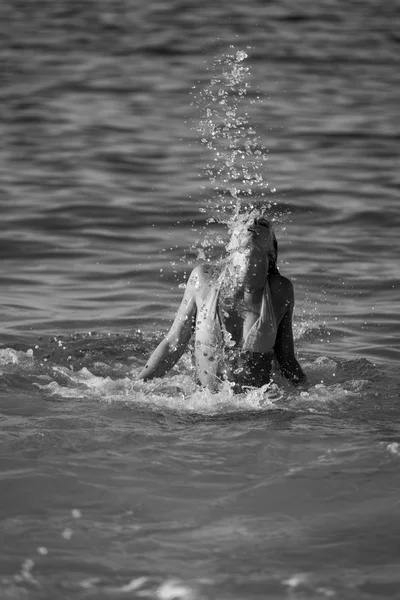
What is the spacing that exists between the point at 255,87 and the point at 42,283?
920 centimetres

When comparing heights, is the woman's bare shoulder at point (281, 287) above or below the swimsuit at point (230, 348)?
above

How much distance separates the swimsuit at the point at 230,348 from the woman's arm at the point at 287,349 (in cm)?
12

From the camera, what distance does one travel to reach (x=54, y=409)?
6.07 metres

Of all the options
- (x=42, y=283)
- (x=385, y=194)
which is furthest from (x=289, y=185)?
(x=42, y=283)

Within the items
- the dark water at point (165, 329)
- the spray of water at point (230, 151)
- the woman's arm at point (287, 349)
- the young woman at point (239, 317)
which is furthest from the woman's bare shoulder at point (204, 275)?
the spray of water at point (230, 151)

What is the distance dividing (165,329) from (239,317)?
2.45 m

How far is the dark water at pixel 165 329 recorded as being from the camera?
4438 mm

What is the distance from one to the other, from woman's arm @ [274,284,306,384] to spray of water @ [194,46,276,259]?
368cm

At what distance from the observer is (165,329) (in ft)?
27.9

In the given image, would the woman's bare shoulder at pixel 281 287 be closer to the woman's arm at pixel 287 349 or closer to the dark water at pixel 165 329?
the woman's arm at pixel 287 349

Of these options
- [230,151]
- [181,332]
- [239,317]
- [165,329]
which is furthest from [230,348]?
[230,151]

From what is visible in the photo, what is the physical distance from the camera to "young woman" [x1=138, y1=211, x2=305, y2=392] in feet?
19.6

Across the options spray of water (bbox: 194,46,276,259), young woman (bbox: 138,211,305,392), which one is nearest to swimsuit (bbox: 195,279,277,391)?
young woman (bbox: 138,211,305,392)

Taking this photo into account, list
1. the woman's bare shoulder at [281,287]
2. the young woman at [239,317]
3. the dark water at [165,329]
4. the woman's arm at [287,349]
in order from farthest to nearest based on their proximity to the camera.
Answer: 1. the woman's arm at [287,349]
2. the woman's bare shoulder at [281,287]
3. the young woman at [239,317]
4. the dark water at [165,329]
